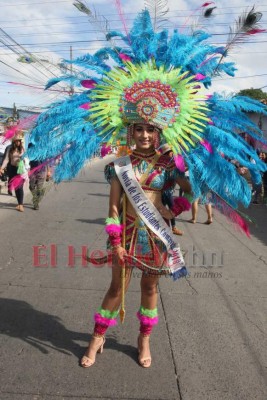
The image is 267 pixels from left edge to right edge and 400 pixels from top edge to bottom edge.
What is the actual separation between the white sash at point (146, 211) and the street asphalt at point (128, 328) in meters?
0.65

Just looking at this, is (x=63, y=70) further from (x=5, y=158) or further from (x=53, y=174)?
(x=5, y=158)

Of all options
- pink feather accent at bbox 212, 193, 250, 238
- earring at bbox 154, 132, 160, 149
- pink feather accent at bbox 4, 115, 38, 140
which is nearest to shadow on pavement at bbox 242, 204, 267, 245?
pink feather accent at bbox 212, 193, 250, 238

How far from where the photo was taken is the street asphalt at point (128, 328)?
2.79 m

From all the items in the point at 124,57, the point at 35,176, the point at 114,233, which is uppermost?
the point at 124,57

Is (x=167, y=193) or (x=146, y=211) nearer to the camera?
(x=146, y=211)

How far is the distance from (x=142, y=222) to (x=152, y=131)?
0.66 metres

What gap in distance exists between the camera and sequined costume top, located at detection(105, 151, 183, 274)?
9.77 ft

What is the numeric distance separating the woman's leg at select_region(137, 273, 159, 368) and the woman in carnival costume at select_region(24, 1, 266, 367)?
0.04 ft

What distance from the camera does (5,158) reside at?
869 cm

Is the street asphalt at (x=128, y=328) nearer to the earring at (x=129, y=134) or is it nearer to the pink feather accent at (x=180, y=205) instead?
the earring at (x=129, y=134)

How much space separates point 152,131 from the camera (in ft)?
9.41

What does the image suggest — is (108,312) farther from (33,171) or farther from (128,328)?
(33,171)

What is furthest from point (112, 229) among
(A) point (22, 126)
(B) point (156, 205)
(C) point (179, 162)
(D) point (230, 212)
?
(A) point (22, 126)

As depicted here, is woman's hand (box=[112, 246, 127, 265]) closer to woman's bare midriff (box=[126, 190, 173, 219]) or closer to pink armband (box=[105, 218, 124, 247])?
pink armband (box=[105, 218, 124, 247])
